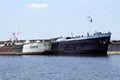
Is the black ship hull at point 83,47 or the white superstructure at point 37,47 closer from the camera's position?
the black ship hull at point 83,47

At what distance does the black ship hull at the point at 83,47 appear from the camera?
106 metres

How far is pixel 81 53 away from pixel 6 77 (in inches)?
2258

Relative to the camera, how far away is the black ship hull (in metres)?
106

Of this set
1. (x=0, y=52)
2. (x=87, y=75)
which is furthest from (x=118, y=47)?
(x=87, y=75)

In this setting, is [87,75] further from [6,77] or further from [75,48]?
[75,48]

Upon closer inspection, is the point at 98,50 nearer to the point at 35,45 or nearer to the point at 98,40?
the point at 98,40

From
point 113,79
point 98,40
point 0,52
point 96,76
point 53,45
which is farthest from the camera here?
point 0,52

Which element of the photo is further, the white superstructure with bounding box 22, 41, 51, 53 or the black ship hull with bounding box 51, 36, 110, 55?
the white superstructure with bounding box 22, 41, 51, 53

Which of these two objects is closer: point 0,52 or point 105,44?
point 105,44

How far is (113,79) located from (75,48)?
60051 mm

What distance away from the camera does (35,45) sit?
115 m

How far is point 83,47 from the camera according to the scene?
4252 inches

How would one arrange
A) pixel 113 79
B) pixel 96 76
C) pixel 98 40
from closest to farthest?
pixel 113 79
pixel 96 76
pixel 98 40

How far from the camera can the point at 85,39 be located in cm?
10725
